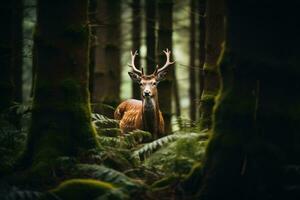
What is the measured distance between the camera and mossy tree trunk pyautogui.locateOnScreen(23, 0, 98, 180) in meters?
8.69

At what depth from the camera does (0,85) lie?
12.1 metres

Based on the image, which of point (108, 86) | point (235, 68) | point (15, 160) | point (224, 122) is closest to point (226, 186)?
point (224, 122)

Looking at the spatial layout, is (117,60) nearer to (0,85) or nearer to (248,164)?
(0,85)

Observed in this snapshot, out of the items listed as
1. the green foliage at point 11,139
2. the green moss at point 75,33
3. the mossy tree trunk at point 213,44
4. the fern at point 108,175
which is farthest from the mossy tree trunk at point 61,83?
the mossy tree trunk at point 213,44

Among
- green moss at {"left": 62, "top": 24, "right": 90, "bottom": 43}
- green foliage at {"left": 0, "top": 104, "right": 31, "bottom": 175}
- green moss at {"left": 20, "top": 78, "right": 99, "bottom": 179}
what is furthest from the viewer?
green moss at {"left": 62, "top": 24, "right": 90, "bottom": 43}

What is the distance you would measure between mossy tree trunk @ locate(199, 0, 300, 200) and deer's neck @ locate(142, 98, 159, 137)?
284 inches

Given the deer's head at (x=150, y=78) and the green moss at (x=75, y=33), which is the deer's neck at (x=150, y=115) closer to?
the deer's head at (x=150, y=78)

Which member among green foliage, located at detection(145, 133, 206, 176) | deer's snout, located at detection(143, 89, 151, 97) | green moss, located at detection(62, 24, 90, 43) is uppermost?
green moss, located at detection(62, 24, 90, 43)

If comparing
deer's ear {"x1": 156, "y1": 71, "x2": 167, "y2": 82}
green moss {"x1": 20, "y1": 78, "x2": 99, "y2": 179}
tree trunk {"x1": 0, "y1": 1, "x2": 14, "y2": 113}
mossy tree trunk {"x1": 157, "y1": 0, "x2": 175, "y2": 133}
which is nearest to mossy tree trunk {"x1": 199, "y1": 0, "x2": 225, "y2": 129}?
deer's ear {"x1": 156, "y1": 71, "x2": 167, "y2": 82}

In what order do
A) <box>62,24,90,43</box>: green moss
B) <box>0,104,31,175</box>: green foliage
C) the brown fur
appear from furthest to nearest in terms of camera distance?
the brown fur, <box>62,24,90,43</box>: green moss, <box>0,104,31,175</box>: green foliage

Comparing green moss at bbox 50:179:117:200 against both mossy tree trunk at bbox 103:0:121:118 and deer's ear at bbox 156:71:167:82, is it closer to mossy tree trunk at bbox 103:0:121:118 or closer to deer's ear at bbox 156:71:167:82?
deer's ear at bbox 156:71:167:82

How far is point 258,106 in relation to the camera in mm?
7195

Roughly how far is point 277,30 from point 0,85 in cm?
667

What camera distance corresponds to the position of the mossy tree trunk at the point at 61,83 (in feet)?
28.5
